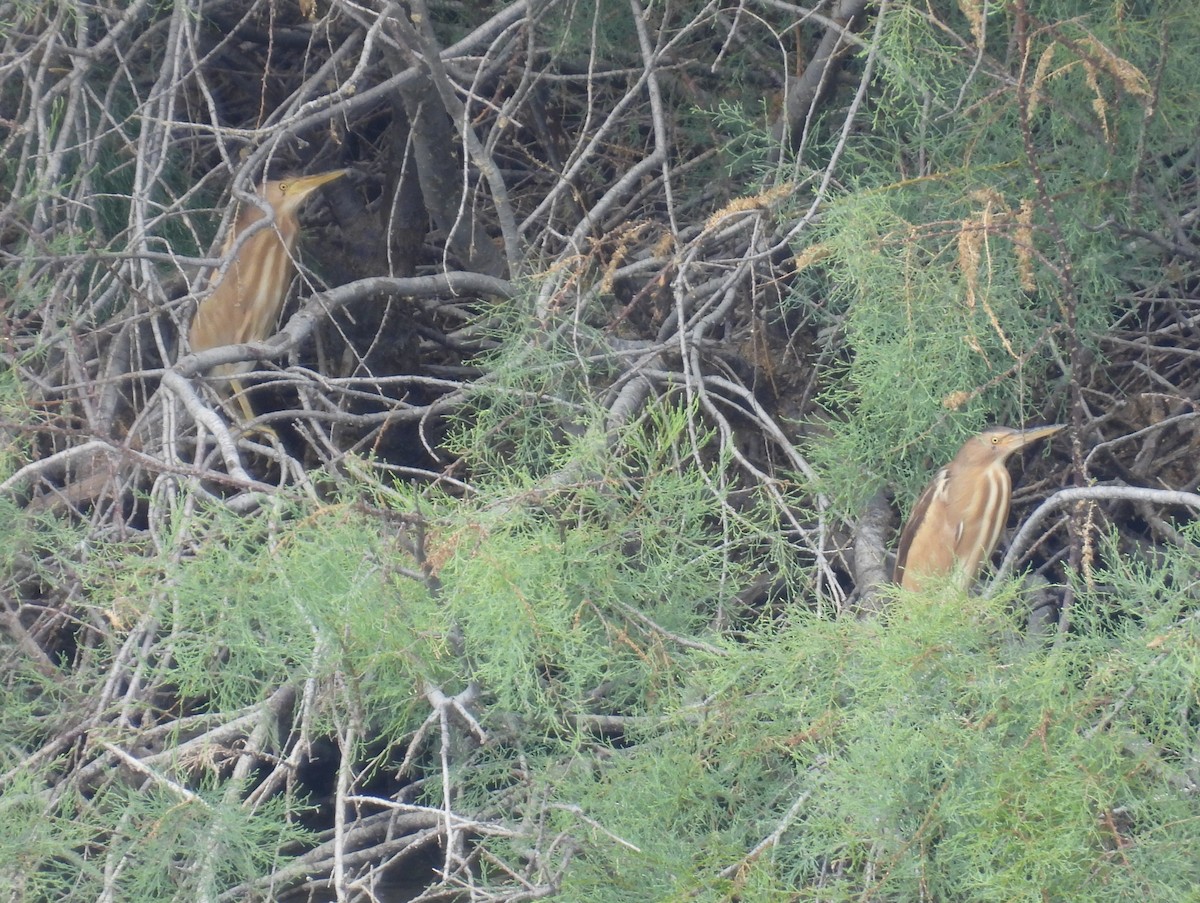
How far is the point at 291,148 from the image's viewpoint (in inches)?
130

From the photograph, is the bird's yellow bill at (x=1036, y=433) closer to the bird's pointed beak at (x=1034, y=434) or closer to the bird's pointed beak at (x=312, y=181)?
the bird's pointed beak at (x=1034, y=434)

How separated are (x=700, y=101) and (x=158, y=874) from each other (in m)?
1.97

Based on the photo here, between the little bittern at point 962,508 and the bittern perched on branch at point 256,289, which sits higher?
the bittern perched on branch at point 256,289

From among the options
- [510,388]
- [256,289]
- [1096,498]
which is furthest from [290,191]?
[1096,498]

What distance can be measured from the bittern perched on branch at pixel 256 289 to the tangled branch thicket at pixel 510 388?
0.30 feet

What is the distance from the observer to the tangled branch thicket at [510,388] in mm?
1818

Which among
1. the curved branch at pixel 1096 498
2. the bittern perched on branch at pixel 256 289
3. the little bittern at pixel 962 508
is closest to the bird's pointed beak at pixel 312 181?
the bittern perched on branch at pixel 256 289

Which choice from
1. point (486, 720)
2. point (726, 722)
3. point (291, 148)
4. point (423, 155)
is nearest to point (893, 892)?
point (726, 722)

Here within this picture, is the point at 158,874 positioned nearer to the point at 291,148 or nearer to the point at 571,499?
the point at 571,499

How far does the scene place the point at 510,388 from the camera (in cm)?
240

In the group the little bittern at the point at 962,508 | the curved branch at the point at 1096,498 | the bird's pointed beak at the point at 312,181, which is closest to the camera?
the curved branch at the point at 1096,498

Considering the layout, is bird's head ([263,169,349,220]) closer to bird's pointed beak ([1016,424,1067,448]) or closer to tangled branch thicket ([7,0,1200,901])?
tangled branch thicket ([7,0,1200,901])

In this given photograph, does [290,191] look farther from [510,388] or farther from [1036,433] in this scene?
[1036,433]

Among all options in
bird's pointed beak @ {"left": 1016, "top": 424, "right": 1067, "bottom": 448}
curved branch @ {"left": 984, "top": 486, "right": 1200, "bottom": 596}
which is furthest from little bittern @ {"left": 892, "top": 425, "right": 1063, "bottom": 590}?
curved branch @ {"left": 984, "top": 486, "right": 1200, "bottom": 596}
